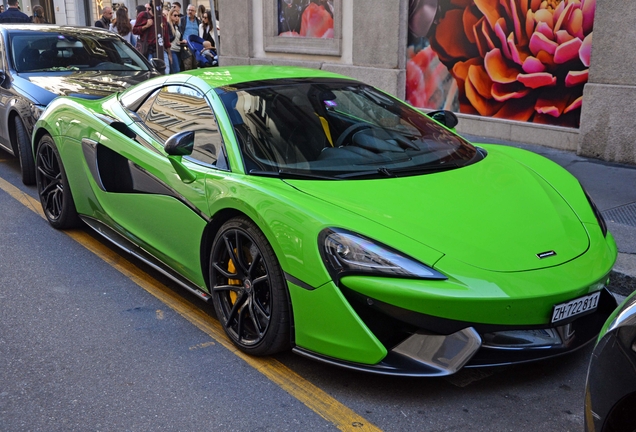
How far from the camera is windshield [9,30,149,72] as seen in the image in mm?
7945

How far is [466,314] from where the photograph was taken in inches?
118

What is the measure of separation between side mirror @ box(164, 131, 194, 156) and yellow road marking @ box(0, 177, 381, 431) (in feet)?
3.15

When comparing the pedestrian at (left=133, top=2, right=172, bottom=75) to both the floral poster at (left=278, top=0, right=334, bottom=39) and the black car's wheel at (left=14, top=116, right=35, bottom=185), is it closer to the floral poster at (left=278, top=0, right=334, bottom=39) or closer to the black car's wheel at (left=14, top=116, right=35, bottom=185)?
the floral poster at (left=278, top=0, right=334, bottom=39)

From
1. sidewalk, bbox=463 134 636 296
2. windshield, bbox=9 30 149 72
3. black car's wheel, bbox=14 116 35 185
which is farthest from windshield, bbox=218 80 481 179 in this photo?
windshield, bbox=9 30 149 72

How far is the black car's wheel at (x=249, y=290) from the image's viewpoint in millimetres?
3414

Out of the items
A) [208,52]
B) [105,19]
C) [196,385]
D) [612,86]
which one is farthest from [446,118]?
[105,19]

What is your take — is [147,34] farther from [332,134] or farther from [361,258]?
[361,258]

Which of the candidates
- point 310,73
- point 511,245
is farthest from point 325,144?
point 511,245

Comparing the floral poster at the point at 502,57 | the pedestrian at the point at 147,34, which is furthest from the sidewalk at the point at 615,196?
the pedestrian at the point at 147,34

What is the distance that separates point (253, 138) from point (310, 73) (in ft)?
3.17

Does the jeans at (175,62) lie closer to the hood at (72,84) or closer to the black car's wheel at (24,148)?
the hood at (72,84)

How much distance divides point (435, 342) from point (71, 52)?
259 inches

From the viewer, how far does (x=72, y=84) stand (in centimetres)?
724

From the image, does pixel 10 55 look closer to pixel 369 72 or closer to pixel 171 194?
pixel 171 194
